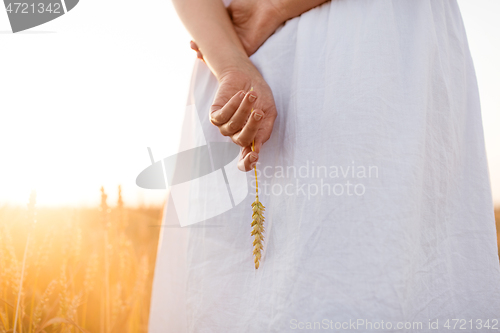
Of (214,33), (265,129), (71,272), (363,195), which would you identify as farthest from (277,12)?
(71,272)

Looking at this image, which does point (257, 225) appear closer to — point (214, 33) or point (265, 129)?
point (265, 129)

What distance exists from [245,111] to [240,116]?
20 mm

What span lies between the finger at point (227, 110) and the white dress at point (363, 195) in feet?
0.60

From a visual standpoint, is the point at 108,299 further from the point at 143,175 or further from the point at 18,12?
the point at 18,12

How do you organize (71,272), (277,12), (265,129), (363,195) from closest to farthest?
(363,195) < (265,129) < (277,12) < (71,272)

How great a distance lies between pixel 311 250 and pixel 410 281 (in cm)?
22

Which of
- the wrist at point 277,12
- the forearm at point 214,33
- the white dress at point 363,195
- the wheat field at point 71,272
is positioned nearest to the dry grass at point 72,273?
the wheat field at point 71,272

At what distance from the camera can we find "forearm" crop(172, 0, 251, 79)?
0.92m

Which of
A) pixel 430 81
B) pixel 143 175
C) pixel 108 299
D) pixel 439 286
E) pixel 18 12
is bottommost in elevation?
pixel 439 286

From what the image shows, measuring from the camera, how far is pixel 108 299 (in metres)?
1.39

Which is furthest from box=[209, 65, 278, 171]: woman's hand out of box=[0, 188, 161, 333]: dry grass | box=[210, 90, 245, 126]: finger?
box=[0, 188, 161, 333]: dry grass

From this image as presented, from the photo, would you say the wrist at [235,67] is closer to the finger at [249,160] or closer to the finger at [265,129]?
the finger at [265,129]

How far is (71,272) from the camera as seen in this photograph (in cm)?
150

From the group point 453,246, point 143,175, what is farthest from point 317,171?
point 143,175
